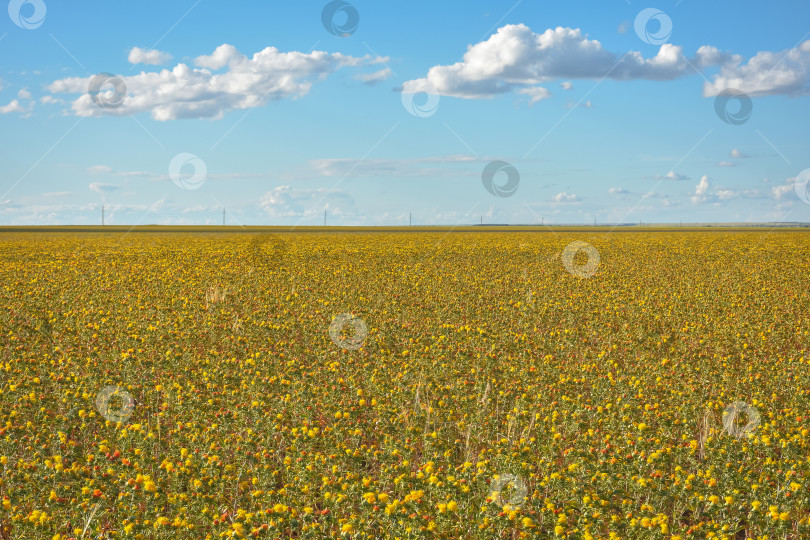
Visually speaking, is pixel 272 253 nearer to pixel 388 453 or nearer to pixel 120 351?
pixel 120 351

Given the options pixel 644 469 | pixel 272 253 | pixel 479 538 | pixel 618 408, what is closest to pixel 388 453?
pixel 479 538

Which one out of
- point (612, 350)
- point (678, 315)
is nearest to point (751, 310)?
point (678, 315)

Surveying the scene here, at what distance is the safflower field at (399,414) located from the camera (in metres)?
4.43

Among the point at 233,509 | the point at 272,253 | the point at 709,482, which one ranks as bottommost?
the point at 233,509

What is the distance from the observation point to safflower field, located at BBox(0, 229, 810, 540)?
4434mm

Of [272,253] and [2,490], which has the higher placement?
[272,253]

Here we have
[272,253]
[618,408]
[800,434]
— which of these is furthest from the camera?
[272,253]

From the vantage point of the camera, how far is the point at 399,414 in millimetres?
6395

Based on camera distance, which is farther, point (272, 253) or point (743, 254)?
point (743, 254)

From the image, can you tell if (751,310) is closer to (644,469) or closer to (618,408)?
(618,408)

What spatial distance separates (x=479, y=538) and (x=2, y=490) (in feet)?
14.2

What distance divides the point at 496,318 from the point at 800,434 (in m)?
6.64

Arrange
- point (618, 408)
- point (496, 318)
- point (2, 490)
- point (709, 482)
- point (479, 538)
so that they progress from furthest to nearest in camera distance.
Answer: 1. point (496, 318)
2. point (618, 408)
3. point (2, 490)
4. point (709, 482)
5. point (479, 538)

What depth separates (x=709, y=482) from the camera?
468 cm
